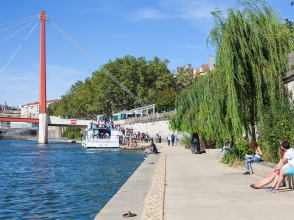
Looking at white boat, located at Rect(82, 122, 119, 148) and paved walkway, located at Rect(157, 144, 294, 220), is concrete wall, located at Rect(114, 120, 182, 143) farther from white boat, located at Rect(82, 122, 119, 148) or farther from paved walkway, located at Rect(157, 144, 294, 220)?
paved walkway, located at Rect(157, 144, 294, 220)

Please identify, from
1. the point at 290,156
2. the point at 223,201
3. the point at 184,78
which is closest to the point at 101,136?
the point at 184,78

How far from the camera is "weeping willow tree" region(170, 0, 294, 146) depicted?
13.1m

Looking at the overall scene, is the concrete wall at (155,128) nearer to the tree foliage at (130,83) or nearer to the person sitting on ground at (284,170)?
the tree foliage at (130,83)

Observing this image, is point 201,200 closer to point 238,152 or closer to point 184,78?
point 238,152

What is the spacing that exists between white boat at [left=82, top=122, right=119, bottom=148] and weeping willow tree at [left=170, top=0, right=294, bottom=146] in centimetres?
3189

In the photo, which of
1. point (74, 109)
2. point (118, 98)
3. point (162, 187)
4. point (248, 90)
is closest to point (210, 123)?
point (248, 90)

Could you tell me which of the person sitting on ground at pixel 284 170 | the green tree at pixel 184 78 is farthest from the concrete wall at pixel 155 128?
the person sitting on ground at pixel 284 170

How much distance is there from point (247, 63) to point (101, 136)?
38898 mm

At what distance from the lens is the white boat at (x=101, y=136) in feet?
150

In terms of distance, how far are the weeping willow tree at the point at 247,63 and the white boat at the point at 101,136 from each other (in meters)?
31.9

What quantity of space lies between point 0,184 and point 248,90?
11584 millimetres

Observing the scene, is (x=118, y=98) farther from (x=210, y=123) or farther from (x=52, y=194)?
(x=52, y=194)

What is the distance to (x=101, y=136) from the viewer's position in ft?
165

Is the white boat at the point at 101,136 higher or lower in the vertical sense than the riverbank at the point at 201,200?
Result: higher
